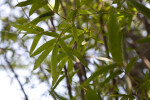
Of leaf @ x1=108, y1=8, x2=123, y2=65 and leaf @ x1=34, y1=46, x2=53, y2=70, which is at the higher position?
leaf @ x1=108, y1=8, x2=123, y2=65

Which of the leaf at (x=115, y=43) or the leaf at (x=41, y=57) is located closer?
the leaf at (x=115, y=43)

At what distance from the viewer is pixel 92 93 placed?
0.54 m

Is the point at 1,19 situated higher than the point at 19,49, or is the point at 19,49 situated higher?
the point at 1,19

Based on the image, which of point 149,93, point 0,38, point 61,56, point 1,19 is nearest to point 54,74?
point 61,56

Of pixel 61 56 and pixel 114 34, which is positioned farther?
pixel 61 56

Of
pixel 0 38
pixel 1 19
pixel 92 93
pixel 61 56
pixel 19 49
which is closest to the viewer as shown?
pixel 92 93

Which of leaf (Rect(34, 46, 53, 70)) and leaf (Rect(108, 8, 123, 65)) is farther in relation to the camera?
leaf (Rect(34, 46, 53, 70))

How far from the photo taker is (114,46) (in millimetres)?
383

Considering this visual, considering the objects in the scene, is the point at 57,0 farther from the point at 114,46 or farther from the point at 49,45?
the point at 114,46

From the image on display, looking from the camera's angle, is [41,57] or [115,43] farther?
[41,57]

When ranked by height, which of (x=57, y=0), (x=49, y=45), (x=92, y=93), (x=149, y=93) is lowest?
(x=149, y=93)

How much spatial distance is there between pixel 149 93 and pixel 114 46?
39 centimetres

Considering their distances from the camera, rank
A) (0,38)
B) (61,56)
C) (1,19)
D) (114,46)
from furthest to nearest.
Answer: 1. (1,19)
2. (0,38)
3. (61,56)
4. (114,46)

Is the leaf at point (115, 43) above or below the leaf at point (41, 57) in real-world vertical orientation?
above
